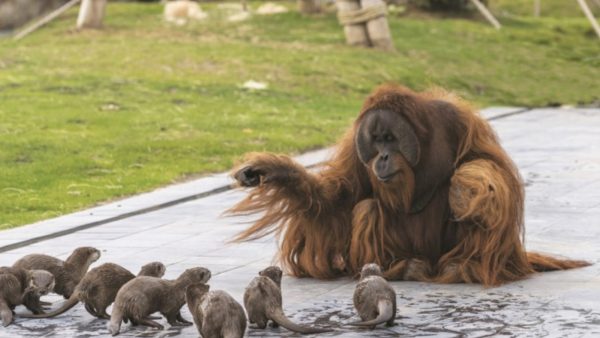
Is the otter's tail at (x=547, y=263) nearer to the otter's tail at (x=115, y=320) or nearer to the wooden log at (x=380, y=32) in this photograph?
the otter's tail at (x=115, y=320)

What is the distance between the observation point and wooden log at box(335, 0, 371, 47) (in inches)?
871

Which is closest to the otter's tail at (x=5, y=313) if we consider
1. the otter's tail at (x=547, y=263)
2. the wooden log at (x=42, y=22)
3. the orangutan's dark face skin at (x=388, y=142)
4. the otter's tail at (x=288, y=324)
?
the otter's tail at (x=288, y=324)

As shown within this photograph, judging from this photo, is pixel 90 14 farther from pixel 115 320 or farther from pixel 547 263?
pixel 115 320

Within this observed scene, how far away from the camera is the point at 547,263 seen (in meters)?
7.76

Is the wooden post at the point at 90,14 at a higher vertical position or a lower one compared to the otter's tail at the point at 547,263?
higher

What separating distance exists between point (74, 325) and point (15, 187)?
5.08 metres

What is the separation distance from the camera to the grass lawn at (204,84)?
12672 millimetres

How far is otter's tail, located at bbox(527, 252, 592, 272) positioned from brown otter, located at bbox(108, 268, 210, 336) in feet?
7.24

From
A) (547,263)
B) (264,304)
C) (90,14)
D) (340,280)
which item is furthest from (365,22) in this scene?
(264,304)

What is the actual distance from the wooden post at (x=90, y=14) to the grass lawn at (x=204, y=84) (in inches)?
10.0

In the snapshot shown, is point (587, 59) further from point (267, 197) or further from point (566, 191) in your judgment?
point (267, 197)

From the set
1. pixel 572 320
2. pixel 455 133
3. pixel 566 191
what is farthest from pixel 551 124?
pixel 572 320

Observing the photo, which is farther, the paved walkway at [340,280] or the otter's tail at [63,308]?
the otter's tail at [63,308]

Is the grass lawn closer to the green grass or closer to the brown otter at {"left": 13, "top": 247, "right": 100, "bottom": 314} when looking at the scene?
the brown otter at {"left": 13, "top": 247, "right": 100, "bottom": 314}
